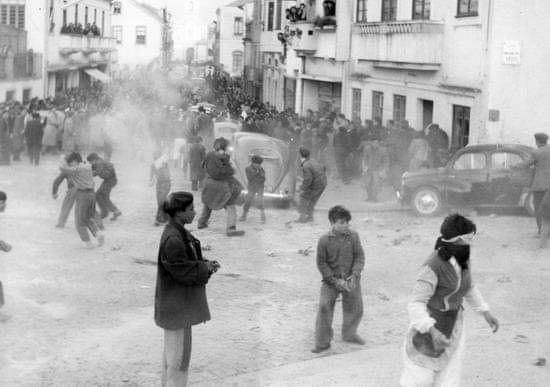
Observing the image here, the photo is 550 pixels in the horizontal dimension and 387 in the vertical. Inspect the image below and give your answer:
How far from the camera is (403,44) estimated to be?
26406 millimetres

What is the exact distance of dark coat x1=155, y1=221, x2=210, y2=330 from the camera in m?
7.13

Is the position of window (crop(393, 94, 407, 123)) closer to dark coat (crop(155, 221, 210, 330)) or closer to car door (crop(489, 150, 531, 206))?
car door (crop(489, 150, 531, 206))

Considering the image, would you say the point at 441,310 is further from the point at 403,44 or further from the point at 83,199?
the point at 403,44

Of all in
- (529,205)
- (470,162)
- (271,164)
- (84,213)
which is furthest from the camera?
(271,164)

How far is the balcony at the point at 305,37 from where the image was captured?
35094mm

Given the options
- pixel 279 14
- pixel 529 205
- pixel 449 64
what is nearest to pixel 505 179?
pixel 529 205

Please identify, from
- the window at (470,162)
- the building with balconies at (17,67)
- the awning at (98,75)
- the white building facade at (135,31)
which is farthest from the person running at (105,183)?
the white building facade at (135,31)

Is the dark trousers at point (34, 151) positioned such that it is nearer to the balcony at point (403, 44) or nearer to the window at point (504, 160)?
the balcony at point (403, 44)

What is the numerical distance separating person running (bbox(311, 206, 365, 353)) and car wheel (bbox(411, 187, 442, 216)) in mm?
9406

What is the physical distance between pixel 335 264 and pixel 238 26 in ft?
243

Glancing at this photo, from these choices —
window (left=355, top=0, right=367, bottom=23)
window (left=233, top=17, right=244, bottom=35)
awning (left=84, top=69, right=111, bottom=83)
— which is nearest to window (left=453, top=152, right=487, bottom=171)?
window (left=355, top=0, right=367, bottom=23)

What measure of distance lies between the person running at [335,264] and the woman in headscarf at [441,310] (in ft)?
9.11

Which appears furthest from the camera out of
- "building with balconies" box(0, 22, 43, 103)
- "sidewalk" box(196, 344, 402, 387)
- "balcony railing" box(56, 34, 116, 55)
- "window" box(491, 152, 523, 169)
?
"balcony railing" box(56, 34, 116, 55)

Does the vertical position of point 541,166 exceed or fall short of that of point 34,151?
it exceeds it
